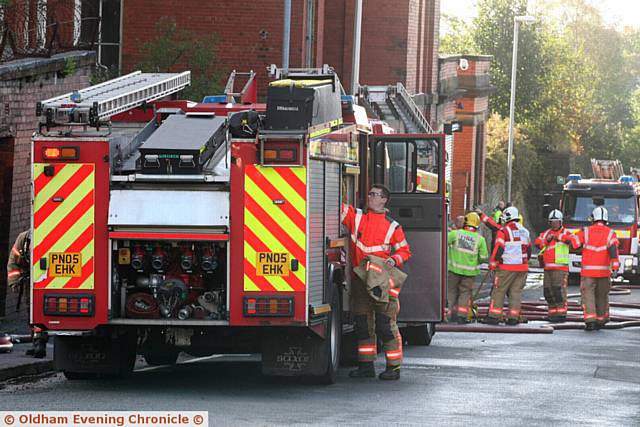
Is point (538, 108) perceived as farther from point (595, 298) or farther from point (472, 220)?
point (472, 220)

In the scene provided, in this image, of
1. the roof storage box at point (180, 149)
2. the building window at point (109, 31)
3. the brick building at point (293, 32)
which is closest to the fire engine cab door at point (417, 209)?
the roof storage box at point (180, 149)

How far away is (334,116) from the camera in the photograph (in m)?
13.6

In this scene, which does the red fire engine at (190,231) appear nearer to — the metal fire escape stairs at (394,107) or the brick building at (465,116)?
the metal fire escape stairs at (394,107)

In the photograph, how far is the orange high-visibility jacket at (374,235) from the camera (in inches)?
545

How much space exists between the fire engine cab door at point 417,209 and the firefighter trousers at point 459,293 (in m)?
6.07

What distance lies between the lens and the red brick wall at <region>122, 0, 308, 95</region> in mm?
28547

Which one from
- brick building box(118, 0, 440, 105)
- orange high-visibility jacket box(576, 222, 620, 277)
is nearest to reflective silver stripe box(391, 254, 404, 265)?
orange high-visibility jacket box(576, 222, 620, 277)

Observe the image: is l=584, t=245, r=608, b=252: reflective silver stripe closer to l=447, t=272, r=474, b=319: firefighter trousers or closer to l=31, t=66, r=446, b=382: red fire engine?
l=447, t=272, r=474, b=319: firefighter trousers

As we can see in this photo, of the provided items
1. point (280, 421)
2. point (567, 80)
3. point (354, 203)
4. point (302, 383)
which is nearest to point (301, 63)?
point (354, 203)

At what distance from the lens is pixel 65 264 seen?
40.5 ft

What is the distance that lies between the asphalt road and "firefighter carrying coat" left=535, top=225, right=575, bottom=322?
5.93 m

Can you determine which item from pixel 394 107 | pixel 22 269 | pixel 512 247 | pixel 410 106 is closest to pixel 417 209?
pixel 22 269

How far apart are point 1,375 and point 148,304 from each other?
5.78 ft

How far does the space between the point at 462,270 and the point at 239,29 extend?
29.0 feet
